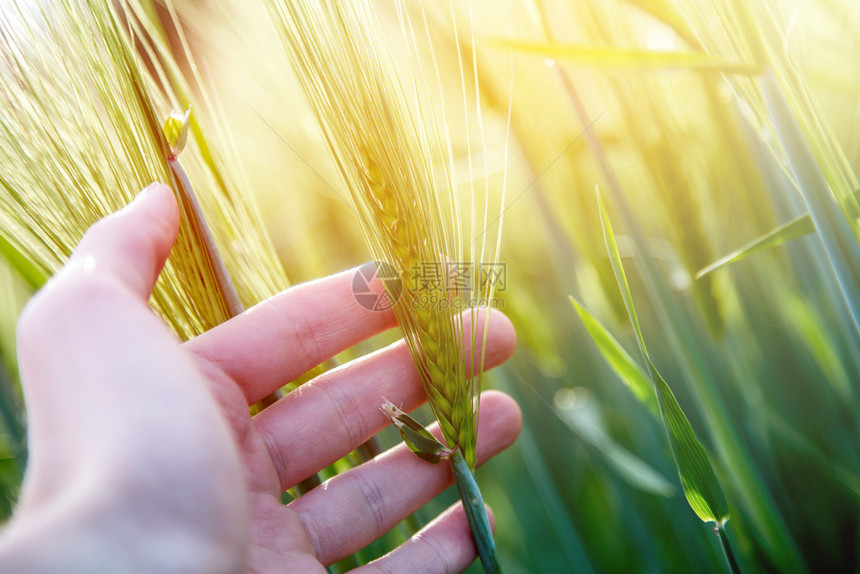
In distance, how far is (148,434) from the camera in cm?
34

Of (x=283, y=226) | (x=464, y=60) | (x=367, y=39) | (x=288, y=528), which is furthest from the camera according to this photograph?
(x=283, y=226)

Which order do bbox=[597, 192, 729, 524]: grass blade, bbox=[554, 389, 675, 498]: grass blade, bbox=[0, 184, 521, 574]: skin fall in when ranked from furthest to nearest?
1. bbox=[554, 389, 675, 498]: grass blade
2. bbox=[597, 192, 729, 524]: grass blade
3. bbox=[0, 184, 521, 574]: skin

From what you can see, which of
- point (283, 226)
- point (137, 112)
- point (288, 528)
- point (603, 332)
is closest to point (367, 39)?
point (137, 112)

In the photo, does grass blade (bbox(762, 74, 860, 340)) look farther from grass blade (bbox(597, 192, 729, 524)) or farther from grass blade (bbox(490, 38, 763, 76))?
grass blade (bbox(597, 192, 729, 524))

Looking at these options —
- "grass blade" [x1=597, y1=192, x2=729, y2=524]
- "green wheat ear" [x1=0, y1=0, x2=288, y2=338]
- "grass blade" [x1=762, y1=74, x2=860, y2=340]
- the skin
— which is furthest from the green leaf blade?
"green wheat ear" [x1=0, y1=0, x2=288, y2=338]

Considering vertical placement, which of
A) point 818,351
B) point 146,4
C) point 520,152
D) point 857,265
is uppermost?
point 146,4


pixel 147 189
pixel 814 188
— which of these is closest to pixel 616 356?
pixel 814 188

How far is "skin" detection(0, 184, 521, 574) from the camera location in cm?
32

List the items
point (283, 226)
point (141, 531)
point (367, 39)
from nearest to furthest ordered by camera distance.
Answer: point (141, 531) → point (367, 39) → point (283, 226)

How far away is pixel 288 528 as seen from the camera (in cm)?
60

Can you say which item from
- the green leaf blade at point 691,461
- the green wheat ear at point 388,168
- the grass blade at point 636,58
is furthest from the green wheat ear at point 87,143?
the green leaf blade at point 691,461

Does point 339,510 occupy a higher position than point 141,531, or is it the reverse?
point 141,531

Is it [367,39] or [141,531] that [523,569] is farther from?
[367,39]

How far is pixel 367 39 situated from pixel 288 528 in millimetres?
527
